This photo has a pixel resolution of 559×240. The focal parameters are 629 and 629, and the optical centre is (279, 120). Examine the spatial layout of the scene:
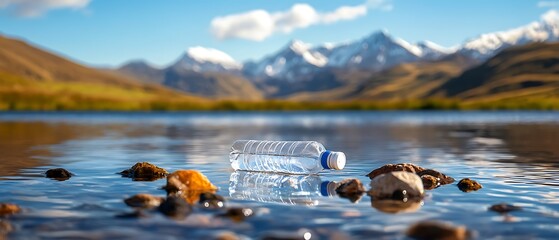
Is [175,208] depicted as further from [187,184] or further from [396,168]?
[396,168]

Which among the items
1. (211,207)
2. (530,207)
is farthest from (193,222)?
(530,207)

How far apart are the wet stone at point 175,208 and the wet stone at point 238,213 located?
2.78 ft

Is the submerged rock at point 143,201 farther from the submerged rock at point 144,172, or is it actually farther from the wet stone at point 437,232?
the submerged rock at point 144,172

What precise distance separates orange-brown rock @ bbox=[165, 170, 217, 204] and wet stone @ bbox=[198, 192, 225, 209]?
159 centimetres

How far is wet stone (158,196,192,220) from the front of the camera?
42.3 ft

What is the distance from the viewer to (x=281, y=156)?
22266mm

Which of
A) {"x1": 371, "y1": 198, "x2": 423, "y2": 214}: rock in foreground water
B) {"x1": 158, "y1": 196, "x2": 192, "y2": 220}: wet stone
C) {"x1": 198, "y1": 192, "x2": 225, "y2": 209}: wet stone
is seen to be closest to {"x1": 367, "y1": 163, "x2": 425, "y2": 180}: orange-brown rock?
{"x1": 371, "y1": 198, "x2": 423, "y2": 214}: rock in foreground water

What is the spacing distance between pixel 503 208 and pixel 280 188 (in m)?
6.35

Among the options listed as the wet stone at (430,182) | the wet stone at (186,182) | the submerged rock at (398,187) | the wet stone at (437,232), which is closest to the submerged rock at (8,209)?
the wet stone at (186,182)

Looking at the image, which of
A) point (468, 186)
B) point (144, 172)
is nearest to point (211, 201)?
point (144, 172)

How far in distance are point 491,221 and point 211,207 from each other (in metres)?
5.84

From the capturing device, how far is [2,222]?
12000mm

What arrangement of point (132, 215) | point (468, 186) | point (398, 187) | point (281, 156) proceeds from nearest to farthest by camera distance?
point (132, 215), point (398, 187), point (468, 186), point (281, 156)

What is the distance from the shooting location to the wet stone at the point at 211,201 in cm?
1403
